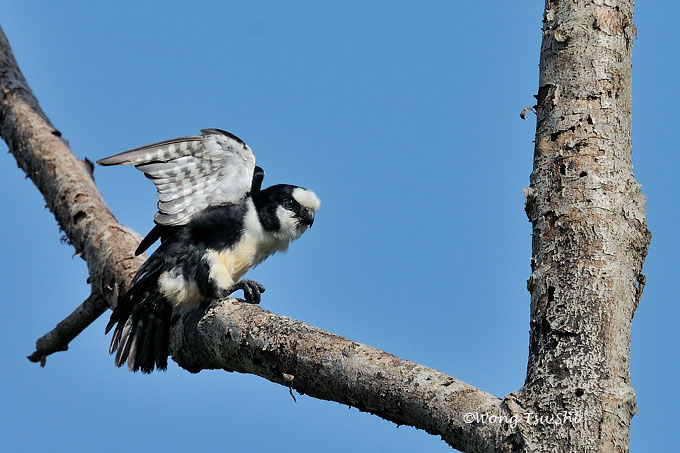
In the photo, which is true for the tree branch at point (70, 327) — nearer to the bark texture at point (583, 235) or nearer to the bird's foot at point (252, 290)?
the bird's foot at point (252, 290)

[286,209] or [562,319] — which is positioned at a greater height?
[286,209]

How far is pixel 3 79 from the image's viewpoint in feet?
22.0

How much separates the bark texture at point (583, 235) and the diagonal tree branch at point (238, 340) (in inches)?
9.1

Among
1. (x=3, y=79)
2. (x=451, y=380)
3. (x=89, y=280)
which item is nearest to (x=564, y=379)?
(x=451, y=380)

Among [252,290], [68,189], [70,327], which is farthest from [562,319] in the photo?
[68,189]

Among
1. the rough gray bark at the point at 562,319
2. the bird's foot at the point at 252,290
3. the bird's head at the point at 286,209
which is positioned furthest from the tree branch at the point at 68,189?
the rough gray bark at the point at 562,319

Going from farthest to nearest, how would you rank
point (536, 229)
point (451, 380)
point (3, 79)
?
point (3, 79) → point (536, 229) → point (451, 380)

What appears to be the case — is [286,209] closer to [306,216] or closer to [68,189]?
[306,216]

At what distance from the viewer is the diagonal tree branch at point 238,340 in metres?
3.01

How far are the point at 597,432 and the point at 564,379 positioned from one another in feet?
0.70

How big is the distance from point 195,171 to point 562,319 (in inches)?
129

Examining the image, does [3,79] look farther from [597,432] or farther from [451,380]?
[597,432]

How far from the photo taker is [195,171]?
5.57m

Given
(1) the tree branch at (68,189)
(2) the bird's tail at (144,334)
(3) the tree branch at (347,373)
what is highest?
(1) the tree branch at (68,189)
